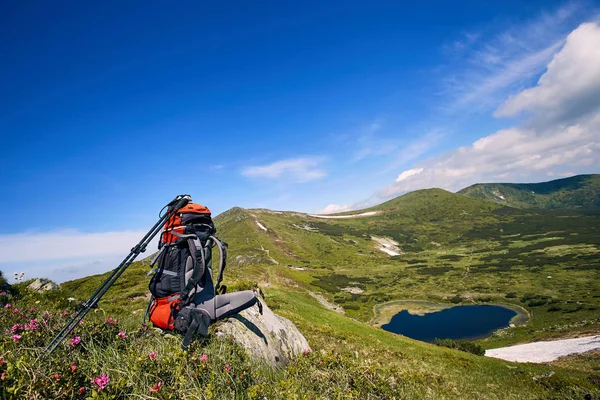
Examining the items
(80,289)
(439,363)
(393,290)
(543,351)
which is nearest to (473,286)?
(393,290)

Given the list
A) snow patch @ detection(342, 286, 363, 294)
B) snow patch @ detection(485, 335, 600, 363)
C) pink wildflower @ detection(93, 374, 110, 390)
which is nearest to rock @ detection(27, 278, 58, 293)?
pink wildflower @ detection(93, 374, 110, 390)

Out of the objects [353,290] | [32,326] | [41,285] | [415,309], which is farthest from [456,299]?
[32,326]

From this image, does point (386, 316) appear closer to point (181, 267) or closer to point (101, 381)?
point (181, 267)

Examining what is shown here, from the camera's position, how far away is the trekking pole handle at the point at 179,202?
26.5ft

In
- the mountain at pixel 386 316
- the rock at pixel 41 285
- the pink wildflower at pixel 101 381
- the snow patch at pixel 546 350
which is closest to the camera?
the pink wildflower at pixel 101 381

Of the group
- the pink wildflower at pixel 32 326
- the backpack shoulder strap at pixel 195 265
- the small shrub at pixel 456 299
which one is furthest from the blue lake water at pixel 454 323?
the pink wildflower at pixel 32 326

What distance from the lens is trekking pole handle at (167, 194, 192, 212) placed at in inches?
318

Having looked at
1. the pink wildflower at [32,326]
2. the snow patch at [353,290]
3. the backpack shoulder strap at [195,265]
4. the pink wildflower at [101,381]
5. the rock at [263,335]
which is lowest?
the snow patch at [353,290]

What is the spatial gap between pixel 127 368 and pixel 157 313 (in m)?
2.69

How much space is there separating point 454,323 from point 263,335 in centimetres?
10071

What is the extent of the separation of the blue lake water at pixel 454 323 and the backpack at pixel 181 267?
84.1 meters

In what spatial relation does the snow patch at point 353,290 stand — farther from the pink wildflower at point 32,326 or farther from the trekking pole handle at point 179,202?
the pink wildflower at point 32,326

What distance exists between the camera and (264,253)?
172625 mm

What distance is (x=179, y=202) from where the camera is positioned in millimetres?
8172
